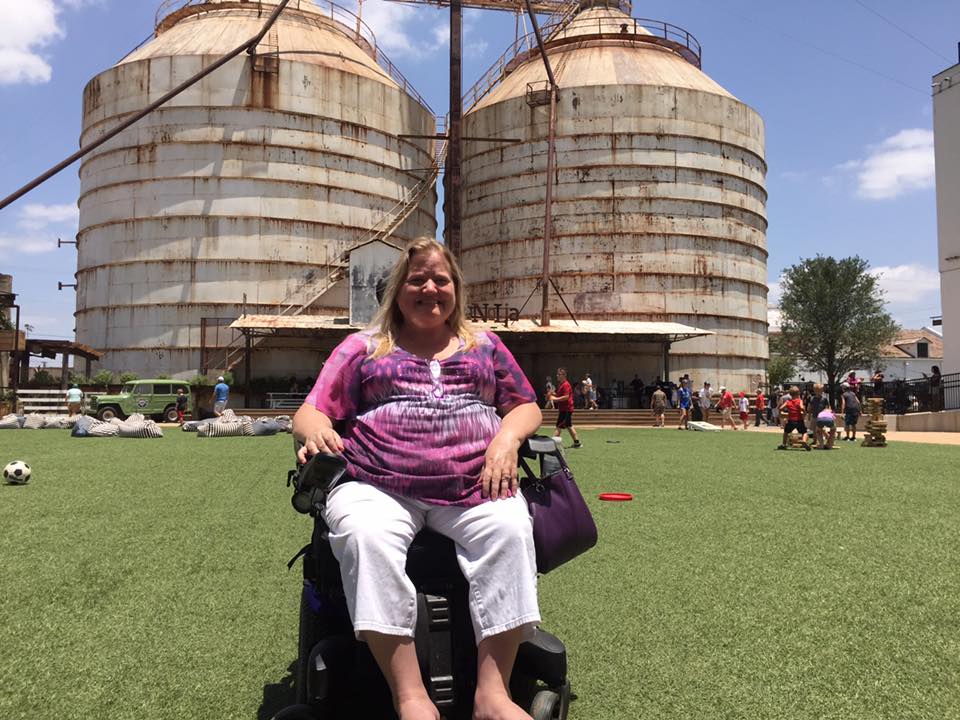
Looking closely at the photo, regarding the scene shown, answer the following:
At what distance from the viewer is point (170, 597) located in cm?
402

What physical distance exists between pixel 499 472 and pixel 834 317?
56.2m

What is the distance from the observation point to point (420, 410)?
8.76 feet

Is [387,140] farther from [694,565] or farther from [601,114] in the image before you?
[694,565]

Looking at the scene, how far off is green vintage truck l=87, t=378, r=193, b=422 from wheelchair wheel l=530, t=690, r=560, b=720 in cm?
2624

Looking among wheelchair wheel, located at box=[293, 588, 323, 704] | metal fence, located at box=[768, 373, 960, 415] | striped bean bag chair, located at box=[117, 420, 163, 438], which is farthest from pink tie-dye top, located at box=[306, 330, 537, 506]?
metal fence, located at box=[768, 373, 960, 415]

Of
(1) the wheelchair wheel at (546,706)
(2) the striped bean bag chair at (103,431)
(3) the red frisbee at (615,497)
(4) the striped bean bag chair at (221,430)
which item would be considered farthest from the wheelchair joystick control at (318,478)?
(2) the striped bean bag chair at (103,431)

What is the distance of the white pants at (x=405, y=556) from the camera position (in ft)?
7.40

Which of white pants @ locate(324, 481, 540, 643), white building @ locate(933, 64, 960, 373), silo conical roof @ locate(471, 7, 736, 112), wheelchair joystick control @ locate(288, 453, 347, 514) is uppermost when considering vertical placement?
silo conical roof @ locate(471, 7, 736, 112)

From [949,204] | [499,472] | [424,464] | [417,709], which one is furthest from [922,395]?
[417,709]

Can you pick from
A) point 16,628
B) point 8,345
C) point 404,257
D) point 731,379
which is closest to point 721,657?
point 404,257

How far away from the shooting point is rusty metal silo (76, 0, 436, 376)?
3334 cm

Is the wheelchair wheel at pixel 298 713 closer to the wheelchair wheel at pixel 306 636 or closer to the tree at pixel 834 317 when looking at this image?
the wheelchair wheel at pixel 306 636

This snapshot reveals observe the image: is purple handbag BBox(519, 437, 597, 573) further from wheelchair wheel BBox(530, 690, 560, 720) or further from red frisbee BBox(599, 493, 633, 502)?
red frisbee BBox(599, 493, 633, 502)

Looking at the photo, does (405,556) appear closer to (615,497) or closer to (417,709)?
(417,709)
